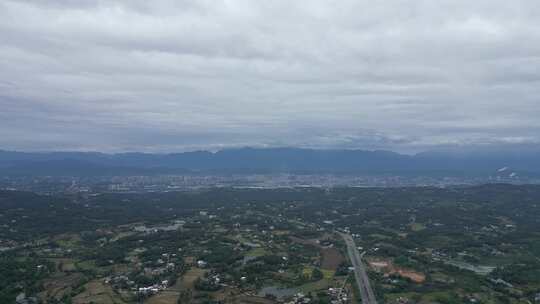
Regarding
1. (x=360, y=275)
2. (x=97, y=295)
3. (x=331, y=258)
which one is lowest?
(x=97, y=295)

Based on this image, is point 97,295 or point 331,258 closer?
point 97,295

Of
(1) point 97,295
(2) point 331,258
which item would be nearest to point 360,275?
(2) point 331,258

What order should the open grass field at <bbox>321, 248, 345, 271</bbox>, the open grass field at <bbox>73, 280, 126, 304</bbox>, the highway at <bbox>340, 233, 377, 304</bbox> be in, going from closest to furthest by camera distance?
the open grass field at <bbox>73, 280, 126, 304</bbox> < the highway at <bbox>340, 233, 377, 304</bbox> < the open grass field at <bbox>321, 248, 345, 271</bbox>

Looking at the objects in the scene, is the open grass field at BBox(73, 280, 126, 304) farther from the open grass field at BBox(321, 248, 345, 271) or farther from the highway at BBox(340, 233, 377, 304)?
the open grass field at BBox(321, 248, 345, 271)

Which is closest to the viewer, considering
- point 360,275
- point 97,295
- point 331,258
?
point 97,295

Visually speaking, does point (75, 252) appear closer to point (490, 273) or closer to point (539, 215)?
point (490, 273)

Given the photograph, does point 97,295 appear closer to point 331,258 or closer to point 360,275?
point 360,275

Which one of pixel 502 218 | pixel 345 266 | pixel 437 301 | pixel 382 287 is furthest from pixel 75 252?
pixel 502 218

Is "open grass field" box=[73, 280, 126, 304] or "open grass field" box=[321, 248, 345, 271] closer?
"open grass field" box=[73, 280, 126, 304]

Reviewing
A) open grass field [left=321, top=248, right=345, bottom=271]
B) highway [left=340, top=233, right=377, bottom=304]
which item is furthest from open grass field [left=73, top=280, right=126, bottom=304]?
open grass field [left=321, top=248, right=345, bottom=271]
